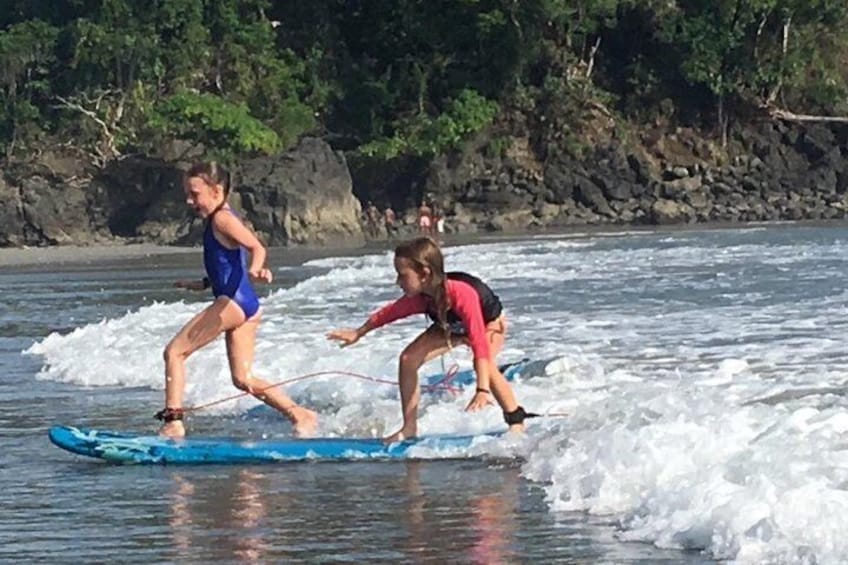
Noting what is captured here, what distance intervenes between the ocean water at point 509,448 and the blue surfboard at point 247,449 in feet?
0.29

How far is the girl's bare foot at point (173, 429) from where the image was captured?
9.54 meters

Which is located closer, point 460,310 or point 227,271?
point 460,310

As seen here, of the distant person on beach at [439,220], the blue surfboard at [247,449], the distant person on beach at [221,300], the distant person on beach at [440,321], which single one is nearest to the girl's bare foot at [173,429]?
the distant person on beach at [221,300]

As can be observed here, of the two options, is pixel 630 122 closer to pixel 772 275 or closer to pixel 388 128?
pixel 388 128

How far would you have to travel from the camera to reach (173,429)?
31.4 feet

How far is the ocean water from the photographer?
22.3 feet

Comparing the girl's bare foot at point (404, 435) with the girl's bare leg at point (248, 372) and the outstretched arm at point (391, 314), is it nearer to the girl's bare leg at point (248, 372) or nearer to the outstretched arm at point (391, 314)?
the outstretched arm at point (391, 314)

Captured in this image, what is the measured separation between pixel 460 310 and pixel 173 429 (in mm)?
1757

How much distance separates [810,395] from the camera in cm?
1000

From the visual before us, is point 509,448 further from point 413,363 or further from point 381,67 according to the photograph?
point 381,67

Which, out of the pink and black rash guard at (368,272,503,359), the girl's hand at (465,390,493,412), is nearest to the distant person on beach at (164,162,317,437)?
the pink and black rash guard at (368,272,503,359)

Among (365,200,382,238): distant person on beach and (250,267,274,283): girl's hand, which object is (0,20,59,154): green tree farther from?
(250,267,274,283): girl's hand

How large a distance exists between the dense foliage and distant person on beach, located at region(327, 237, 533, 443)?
117 feet

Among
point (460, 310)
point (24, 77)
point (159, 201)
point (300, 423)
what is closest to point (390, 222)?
point (159, 201)
